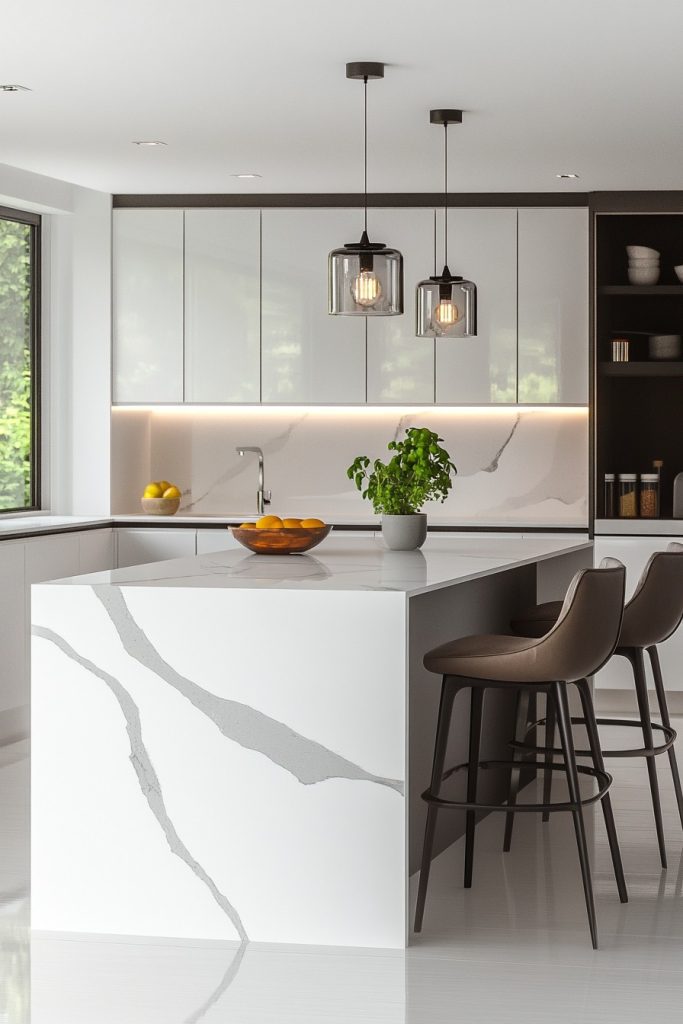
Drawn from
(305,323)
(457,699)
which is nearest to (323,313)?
(305,323)

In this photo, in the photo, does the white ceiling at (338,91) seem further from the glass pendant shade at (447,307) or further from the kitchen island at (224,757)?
the kitchen island at (224,757)

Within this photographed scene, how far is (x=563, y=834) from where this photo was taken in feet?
14.8

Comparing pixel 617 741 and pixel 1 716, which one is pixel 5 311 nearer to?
pixel 1 716

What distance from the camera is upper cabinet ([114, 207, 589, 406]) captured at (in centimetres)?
689

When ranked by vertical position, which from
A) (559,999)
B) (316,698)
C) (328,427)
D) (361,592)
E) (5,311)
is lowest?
(559,999)

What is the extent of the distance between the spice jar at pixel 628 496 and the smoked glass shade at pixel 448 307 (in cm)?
210

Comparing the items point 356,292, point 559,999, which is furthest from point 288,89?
point 559,999

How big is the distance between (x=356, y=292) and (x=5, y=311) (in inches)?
122

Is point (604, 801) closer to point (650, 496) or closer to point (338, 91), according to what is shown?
point (338, 91)

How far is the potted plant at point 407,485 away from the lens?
448cm

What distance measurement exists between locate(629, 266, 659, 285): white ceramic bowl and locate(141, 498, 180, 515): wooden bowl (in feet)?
8.45

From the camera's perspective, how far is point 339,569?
394cm

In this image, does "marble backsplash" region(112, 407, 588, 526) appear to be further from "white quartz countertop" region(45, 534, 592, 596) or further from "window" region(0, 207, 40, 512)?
"white quartz countertop" region(45, 534, 592, 596)

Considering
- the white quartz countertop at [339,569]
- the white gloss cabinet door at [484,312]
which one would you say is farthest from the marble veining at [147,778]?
the white gloss cabinet door at [484,312]
